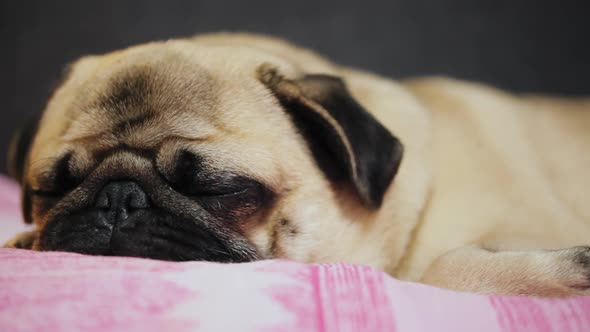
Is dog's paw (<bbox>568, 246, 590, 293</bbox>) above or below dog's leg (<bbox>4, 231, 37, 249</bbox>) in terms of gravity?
above

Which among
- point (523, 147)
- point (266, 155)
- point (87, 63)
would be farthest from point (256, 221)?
point (523, 147)

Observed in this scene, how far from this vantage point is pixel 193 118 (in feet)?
4.11

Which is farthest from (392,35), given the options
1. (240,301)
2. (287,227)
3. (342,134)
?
(240,301)

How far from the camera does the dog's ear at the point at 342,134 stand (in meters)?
1.27

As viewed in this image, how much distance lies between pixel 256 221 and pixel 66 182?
44cm

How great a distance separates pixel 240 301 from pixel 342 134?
0.48m

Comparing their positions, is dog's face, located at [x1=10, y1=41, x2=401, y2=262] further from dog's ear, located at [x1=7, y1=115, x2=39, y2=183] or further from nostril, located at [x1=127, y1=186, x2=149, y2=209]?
dog's ear, located at [x1=7, y1=115, x2=39, y2=183]

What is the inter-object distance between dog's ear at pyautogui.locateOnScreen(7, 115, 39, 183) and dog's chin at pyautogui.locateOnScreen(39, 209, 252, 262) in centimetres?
51

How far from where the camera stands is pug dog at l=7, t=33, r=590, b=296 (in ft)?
3.88

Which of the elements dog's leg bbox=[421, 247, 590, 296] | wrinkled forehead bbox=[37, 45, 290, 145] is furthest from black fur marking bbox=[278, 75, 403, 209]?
dog's leg bbox=[421, 247, 590, 296]

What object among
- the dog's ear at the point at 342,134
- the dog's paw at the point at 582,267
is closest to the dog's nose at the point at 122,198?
the dog's ear at the point at 342,134

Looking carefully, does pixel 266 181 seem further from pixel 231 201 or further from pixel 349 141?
pixel 349 141

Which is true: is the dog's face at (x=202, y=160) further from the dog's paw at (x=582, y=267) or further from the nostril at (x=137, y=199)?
the dog's paw at (x=582, y=267)

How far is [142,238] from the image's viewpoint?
45.1 inches
